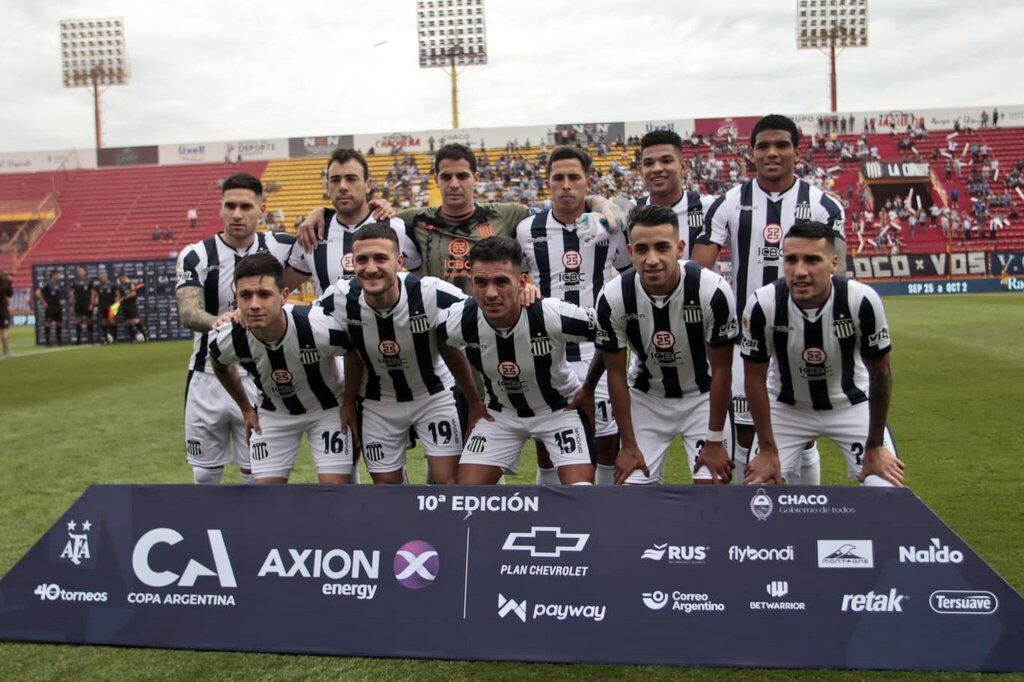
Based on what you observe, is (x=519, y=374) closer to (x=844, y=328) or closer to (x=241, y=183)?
(x=844, y=328)

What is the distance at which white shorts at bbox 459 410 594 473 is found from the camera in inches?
181

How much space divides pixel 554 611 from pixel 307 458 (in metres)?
5.34

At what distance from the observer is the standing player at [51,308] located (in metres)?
22.6

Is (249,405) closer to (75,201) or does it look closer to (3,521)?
(3,521)

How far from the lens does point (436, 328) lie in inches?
181

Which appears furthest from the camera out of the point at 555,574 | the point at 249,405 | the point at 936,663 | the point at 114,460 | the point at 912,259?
the point at 912,259

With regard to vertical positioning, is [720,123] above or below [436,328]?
above

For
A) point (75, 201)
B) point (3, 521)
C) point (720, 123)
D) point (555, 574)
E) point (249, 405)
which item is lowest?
point (3, 521)

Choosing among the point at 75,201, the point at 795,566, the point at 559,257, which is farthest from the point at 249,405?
the point at 75,201

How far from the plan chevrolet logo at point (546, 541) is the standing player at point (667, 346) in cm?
109

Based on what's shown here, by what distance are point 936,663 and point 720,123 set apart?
37559mm

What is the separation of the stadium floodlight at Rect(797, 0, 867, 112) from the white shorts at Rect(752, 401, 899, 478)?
45640 millimetres

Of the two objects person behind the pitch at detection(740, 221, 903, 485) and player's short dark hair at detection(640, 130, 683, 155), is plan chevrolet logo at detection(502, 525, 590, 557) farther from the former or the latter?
player's short dark hair at detection(640, 130, 683, 155)

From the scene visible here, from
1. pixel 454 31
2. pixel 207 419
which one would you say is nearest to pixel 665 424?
pixel 207 419
